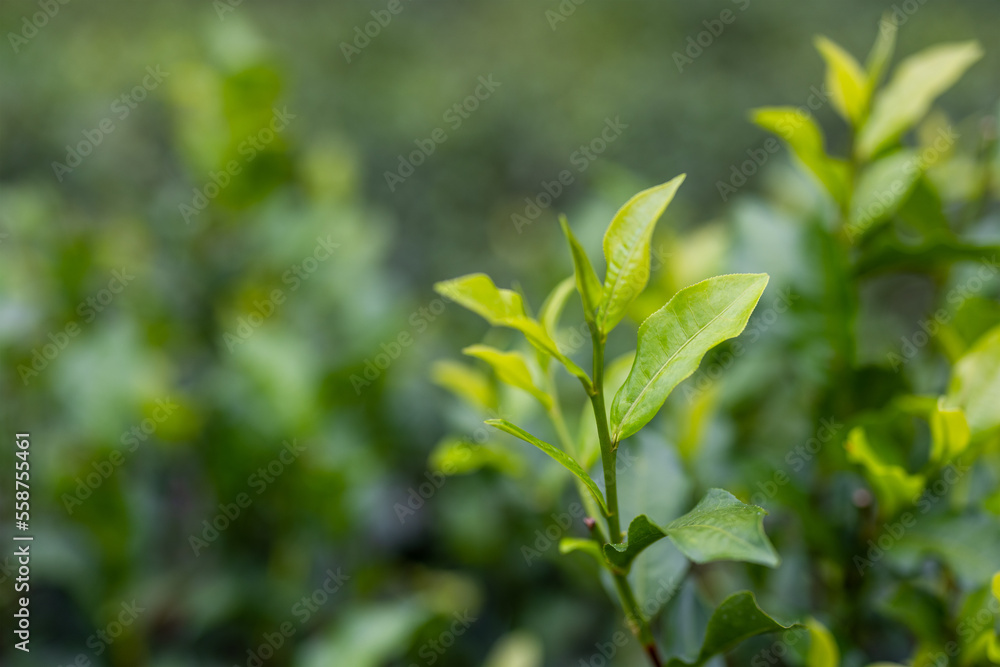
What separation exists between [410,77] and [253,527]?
4846 millimetres

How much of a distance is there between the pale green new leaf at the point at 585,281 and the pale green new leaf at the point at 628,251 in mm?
11

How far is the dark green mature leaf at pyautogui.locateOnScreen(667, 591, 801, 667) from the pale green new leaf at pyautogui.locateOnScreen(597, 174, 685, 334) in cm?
27

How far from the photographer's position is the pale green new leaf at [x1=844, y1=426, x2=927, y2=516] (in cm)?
84

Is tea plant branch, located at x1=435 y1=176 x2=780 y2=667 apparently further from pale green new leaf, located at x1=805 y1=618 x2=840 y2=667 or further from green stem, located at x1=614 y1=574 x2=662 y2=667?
pale green new leaf, located at x1=805 y1=618 x2=840 y2=667

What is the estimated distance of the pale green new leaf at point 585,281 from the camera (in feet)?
2.19

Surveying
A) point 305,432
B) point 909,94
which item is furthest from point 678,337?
point 305,432

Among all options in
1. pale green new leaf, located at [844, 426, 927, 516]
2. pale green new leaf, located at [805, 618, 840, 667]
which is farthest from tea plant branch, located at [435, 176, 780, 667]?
pale green new leaf, located at [844, 426, 927, 516]

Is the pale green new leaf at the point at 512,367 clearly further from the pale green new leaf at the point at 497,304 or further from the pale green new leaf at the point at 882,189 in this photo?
the pale green new leaf at the point at 882,189

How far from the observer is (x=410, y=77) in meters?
5.88

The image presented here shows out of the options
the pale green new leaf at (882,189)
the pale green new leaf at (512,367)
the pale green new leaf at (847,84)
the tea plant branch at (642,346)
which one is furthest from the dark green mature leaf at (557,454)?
the pale green new leaf at (847,84)

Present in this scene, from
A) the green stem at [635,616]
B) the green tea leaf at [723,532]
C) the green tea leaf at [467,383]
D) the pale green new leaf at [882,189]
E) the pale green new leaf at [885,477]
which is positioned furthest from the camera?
the green tea leaf at [467,383]

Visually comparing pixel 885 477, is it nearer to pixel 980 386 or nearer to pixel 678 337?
pixel 980 386

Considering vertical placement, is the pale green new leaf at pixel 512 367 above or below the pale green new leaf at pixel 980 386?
above

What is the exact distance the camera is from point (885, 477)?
2.87 ft
